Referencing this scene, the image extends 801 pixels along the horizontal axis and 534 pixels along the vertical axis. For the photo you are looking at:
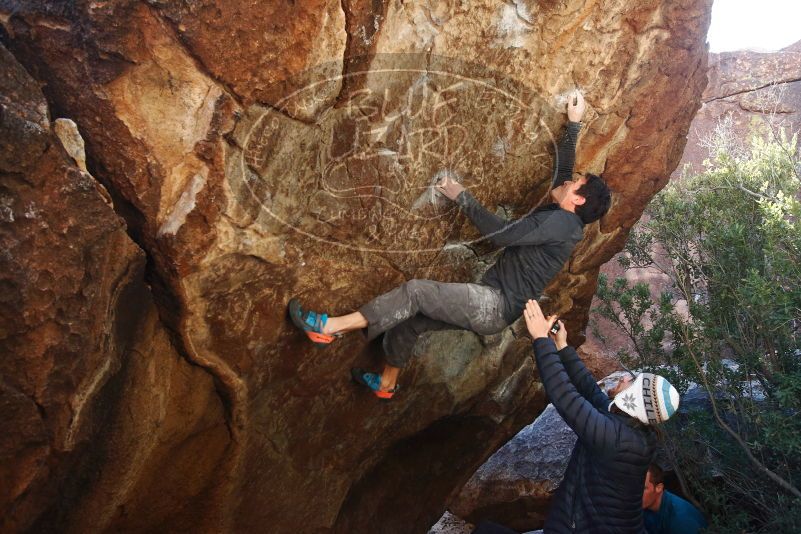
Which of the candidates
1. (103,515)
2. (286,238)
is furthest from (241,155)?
(103,515)

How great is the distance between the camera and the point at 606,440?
3.48 m

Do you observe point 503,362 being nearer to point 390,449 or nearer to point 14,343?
point 390,449

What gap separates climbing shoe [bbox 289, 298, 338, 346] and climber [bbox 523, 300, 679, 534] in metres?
1.20

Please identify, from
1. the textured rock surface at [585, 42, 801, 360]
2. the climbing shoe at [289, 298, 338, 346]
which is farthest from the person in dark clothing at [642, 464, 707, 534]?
the textured rock surface at [585, 42, 801, 360]

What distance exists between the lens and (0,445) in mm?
2930

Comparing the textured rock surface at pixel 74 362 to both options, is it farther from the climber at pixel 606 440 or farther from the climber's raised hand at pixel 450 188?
the climber at pixel 606 440

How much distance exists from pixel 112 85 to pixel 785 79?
19.6 metres

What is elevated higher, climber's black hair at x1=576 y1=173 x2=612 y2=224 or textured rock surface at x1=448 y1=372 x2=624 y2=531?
climber's black hair at x1=576 y1=173 x2=612 y2=224

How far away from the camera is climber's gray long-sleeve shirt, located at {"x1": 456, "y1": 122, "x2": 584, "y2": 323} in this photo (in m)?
3.96

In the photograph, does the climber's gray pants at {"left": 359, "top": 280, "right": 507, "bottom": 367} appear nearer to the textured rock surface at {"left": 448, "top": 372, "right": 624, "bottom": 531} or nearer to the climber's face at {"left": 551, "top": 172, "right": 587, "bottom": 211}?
the climber's face at {"left": 551, "top": 172, "right": 587, "bottom": 211}

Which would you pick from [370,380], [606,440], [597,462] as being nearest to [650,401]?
[606,440]

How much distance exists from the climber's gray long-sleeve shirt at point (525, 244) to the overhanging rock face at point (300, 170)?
1.36ft

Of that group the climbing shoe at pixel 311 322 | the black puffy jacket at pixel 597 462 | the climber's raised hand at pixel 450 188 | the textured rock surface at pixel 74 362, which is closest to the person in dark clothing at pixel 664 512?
the black puffy jacket at pixel 597 462

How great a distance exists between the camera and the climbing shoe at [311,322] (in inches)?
148
